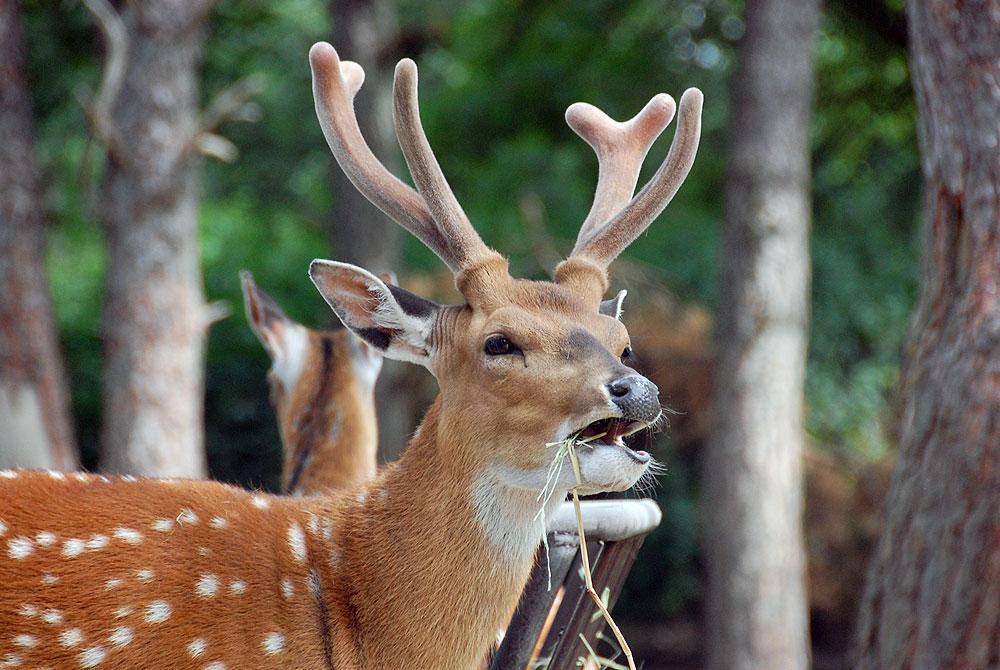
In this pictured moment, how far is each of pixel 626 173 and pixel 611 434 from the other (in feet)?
3.80

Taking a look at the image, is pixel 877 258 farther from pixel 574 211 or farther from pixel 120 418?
pixel 120 418

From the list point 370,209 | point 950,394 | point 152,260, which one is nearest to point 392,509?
point 950,394

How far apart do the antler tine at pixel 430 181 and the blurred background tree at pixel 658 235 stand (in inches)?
265

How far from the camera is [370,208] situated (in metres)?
10.3

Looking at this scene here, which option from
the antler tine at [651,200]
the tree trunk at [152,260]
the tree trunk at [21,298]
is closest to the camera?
the antler tine at [651,200]

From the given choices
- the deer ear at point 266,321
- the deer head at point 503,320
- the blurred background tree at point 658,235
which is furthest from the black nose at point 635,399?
the blurred background tree at point 658,235

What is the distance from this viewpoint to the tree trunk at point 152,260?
742cm

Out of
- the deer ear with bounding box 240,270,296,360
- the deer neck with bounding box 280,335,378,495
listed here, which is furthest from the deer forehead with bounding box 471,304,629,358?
the deer ear with bounding box 240,270,296,360

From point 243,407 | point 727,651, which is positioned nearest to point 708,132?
point 243,407

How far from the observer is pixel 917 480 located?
11.7ft

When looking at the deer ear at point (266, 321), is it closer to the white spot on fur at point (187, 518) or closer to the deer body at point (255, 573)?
the deer body at point (255, 573)

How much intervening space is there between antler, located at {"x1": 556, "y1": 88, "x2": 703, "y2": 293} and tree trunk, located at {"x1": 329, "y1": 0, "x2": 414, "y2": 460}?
6.16 m

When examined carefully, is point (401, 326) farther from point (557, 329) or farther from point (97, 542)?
point (97, 542)

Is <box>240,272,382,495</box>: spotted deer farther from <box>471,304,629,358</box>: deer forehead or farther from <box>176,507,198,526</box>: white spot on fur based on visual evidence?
<box>471,304,629,358</box>: deer forehead
